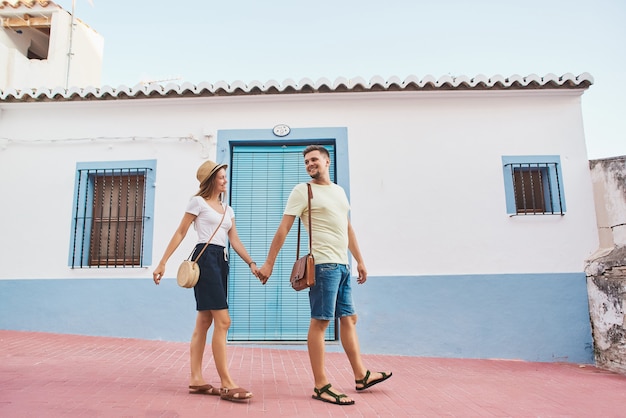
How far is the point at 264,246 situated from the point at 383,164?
197 centimetres

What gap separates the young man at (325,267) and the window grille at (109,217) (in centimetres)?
367

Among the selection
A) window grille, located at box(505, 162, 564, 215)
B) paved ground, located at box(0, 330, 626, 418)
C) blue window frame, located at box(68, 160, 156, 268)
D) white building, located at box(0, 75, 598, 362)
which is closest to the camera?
paved ground, located at box(0, 330, 626, 418)

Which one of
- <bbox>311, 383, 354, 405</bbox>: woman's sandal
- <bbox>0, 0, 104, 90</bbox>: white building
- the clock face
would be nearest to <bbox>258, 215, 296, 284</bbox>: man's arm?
<bbox>311, 383, 354, 405</bbox>: woman's sandal

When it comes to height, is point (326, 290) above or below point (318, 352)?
above

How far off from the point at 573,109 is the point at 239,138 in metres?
4.63

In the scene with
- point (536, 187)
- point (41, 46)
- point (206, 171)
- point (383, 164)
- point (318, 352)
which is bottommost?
point (318, 352)

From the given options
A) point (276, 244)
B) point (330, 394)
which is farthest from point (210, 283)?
point (330, 394)

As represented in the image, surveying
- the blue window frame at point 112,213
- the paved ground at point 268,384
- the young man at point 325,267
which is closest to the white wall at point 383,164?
the blue window frame at point 112,213

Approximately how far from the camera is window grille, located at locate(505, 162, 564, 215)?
20.9 feet

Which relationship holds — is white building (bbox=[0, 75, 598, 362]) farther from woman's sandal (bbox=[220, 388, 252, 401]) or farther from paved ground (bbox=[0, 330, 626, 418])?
woman's sandal (bbox=[220, 388, 252, 401])

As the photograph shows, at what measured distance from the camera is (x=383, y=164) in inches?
256

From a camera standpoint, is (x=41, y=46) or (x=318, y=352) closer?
(x=318, y=352)

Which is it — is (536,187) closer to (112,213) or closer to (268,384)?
(268,384)

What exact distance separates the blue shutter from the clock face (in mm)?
205
